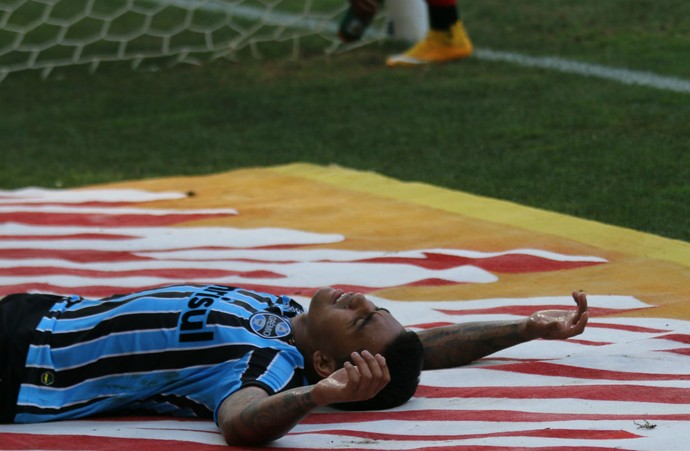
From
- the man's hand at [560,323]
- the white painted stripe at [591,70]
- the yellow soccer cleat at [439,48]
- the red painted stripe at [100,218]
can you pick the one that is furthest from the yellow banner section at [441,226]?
the yellow soccer cleat at [439,48]

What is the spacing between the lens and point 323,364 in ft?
8.18

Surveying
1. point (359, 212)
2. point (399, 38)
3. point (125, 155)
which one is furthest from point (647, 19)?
point (359, 212)

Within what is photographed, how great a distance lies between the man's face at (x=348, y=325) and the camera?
2.44 meters

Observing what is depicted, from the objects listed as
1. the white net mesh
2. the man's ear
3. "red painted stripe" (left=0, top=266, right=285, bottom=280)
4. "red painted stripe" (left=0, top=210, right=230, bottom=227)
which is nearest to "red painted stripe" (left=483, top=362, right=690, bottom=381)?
the man's ear

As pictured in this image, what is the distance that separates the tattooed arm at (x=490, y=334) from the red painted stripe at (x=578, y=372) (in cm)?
5

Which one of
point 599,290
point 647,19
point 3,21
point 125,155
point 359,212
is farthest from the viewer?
point 3,21

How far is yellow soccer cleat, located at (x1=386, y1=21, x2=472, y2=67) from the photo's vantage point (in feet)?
23.5

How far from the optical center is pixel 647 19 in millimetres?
7602

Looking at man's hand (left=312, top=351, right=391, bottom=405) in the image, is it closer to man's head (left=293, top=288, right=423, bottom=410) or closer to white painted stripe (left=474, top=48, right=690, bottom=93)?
man's head (left=293, top=288, right=423, bottom=410)

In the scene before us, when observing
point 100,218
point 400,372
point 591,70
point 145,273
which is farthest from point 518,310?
point 591,70

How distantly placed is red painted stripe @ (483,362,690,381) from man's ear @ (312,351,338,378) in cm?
41

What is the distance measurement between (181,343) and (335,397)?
0.45 meters

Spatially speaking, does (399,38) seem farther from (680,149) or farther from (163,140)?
(680,149)

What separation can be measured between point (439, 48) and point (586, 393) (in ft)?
15.8
